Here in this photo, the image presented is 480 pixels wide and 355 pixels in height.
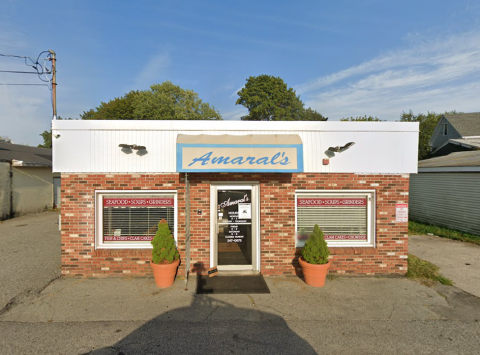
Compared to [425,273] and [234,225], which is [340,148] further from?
[425,273]

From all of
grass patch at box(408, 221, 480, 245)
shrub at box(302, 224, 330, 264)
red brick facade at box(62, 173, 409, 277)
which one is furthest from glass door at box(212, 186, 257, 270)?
grass patch at box(408, 221, 480, 245)

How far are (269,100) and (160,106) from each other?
18342 mm

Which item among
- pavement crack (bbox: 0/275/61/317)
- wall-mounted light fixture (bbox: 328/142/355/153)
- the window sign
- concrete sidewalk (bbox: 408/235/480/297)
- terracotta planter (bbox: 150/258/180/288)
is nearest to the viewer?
pavement crack (bbox: 0/275/61/317)

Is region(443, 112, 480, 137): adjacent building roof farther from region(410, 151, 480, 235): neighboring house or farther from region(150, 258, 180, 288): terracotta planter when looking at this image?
region(150, 258, 180, 288): terracotta planter

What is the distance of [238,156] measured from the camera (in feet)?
16.5

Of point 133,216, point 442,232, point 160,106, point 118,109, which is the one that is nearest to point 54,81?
point 133,216

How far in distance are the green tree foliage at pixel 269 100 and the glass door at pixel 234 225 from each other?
36550 mm

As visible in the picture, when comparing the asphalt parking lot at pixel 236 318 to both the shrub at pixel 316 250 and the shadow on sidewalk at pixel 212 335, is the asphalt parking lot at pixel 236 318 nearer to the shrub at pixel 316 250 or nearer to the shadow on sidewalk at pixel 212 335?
the shadow on sidewalk at pixel 212 335

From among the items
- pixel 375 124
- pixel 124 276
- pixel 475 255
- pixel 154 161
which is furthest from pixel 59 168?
pixel 475 255

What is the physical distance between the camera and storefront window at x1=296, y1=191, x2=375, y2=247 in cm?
592

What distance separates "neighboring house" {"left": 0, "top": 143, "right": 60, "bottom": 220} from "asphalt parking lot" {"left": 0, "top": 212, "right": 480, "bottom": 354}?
34.1 ft

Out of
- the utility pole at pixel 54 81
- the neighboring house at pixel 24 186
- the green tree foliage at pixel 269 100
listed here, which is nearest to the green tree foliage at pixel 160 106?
the green tree foliage at pixel 269 100

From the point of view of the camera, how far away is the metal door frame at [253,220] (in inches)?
227

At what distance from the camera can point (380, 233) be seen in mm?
5832
